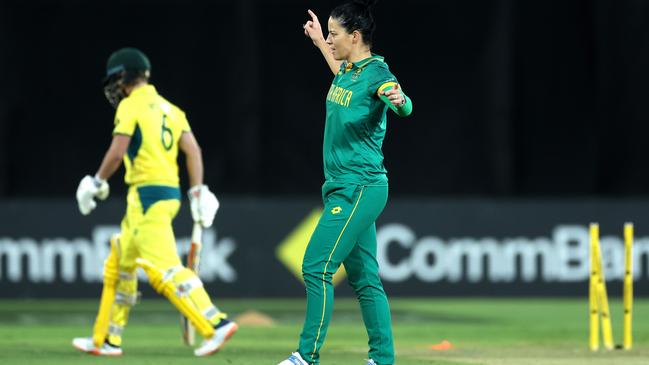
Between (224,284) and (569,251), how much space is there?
368 cm

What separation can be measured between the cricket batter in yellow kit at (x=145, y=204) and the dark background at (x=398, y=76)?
6527 mm

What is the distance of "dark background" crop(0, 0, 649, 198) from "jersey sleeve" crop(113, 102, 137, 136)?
6819mm

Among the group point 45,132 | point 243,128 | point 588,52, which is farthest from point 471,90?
point 45,132

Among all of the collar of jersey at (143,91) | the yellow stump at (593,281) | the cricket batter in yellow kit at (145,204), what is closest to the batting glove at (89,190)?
the cricket batter in yellow kit at (145,204)

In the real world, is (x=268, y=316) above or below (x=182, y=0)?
below

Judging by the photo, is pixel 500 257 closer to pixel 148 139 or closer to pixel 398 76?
pixel 398 76

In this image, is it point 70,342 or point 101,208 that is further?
point 101,208

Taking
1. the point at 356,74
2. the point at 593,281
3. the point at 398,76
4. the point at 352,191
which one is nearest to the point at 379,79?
the point at 356,74

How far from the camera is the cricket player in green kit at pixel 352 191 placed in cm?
698

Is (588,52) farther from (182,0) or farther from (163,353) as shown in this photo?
(163,353)

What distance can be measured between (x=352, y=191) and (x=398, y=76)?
28.2ft

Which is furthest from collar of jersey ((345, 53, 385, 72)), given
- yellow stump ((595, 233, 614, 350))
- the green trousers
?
yellow stump ((595, 233, 614, 350))

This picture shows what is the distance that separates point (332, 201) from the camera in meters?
7.05

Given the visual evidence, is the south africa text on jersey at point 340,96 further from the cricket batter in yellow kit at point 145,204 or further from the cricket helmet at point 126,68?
the cricket helmet at point 126,68
